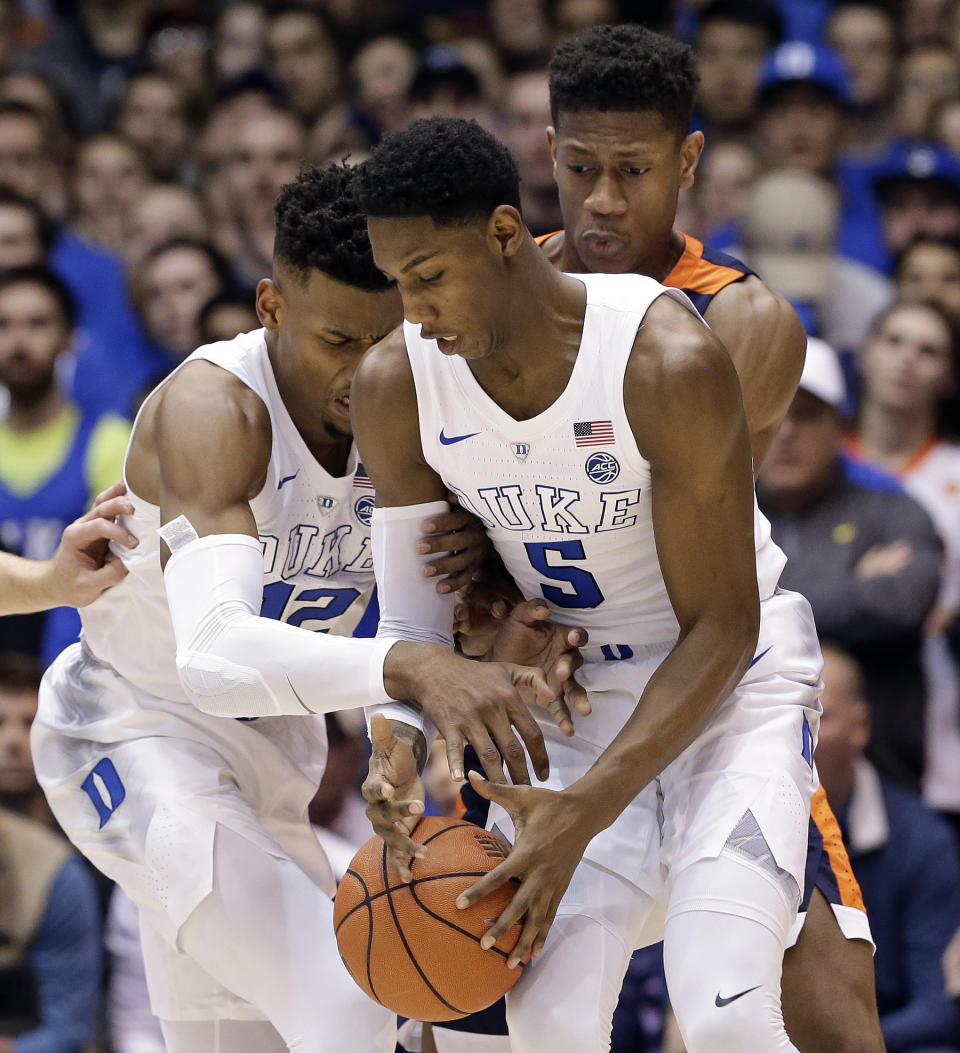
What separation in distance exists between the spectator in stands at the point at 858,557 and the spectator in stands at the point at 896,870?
0.29m

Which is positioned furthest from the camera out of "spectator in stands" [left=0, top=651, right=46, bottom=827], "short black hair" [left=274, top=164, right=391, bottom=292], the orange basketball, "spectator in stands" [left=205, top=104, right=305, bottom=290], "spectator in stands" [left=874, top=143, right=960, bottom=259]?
"spectator in stands" [left=205, top=104, right=305, bottom=290]

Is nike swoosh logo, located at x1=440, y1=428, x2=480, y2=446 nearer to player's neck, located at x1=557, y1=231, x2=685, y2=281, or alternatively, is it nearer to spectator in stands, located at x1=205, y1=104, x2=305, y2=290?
player's neck, located at x1=557, y1=231, x2=685, y2=281

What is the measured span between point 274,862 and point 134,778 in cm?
40

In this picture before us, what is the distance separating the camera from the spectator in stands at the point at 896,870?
17.5ft

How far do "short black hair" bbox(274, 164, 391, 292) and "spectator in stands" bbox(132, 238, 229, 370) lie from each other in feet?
10.7

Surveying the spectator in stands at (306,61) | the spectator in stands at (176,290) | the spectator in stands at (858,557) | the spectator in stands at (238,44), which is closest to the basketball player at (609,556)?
the spectator in stands at (858,557)

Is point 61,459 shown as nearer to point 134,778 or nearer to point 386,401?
point 134,778

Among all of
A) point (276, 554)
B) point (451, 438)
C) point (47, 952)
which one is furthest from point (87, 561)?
point (47, 952)

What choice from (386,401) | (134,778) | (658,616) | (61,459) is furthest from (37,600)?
(61,459)

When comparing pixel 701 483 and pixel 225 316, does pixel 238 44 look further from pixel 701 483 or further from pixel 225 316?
pixel 701 483

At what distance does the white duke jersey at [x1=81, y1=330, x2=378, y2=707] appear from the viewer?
397 cm

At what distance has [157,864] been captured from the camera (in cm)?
385

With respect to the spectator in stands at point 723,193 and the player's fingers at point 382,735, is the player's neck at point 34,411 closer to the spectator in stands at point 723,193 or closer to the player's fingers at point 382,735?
the spectator in stands at point 723,193

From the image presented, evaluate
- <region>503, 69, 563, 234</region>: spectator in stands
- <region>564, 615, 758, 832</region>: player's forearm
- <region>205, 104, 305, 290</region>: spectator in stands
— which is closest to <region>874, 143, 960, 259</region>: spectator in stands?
<region>503, 69, 563, 234</region>: spectator in stands
